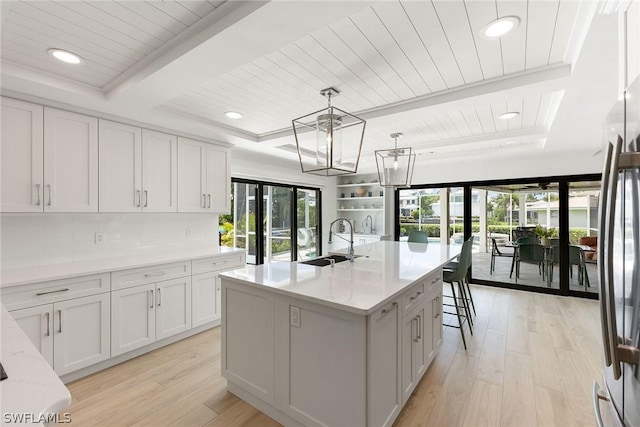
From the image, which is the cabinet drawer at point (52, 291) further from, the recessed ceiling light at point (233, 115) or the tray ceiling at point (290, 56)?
the recessed ceiling light at point (233, 115)

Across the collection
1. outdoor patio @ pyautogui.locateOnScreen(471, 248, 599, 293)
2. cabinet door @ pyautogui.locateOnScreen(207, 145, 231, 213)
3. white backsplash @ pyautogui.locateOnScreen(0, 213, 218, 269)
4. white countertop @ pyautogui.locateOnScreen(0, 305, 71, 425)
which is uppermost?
cabinet door @ pyautogui.locateOnScreen(207, 145, 231, 213)

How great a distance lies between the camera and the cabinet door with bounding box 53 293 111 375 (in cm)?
235

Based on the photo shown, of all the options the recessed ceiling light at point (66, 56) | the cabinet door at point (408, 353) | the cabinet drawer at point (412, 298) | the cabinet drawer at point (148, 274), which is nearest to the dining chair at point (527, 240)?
the cabinet drawer at point (412, 298)

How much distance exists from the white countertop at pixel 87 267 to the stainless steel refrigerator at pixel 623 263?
326 cm

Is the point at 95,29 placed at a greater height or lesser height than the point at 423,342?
greater

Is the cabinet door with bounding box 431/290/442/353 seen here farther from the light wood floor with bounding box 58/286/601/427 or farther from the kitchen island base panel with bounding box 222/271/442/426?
the kitchen island base panel with bounding box 222/271/442/426

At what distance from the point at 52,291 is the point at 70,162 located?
3.74ft

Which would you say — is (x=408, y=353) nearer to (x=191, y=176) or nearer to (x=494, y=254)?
(x=191, y=176)

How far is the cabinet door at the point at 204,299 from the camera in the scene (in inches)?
131

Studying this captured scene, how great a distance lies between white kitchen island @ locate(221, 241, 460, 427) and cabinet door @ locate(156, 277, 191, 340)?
1.11 meters

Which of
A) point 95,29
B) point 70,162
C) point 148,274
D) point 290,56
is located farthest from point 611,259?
point 70,162

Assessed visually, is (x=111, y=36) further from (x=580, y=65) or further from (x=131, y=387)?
(x=580, y=65)

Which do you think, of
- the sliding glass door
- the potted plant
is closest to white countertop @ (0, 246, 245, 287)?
the sliding glass door

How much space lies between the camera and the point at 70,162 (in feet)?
8.73
